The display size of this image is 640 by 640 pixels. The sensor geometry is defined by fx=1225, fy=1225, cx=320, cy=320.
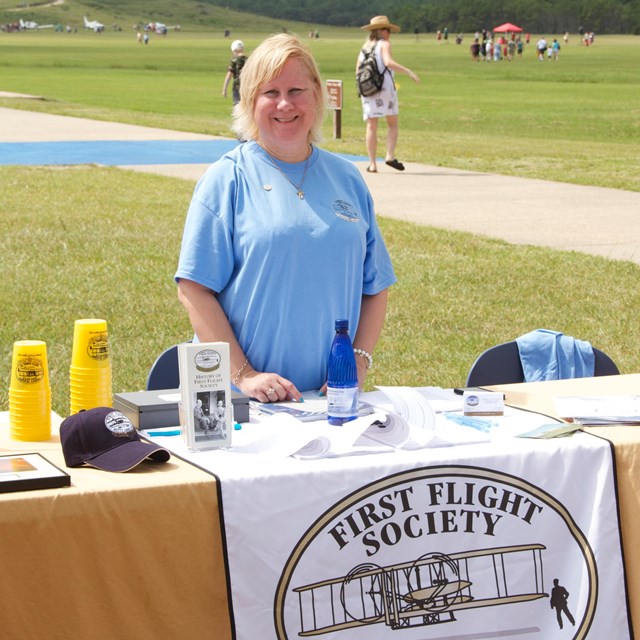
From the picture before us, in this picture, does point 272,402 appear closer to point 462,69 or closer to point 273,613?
point 273,613

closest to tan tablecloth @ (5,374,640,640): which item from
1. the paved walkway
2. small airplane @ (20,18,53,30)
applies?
the paved walkway

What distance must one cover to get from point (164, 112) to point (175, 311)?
2329cm

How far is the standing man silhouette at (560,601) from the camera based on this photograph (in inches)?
118

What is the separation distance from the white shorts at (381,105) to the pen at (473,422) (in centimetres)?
1191

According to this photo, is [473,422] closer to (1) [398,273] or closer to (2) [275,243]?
(2) [275,243]

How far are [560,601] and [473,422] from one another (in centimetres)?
54

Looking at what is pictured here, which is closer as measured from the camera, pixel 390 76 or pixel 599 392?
pixel 599 392

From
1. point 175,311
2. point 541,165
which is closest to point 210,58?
point 541,165

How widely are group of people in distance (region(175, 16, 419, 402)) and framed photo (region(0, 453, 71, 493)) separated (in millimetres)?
882

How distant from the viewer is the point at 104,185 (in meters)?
14.6

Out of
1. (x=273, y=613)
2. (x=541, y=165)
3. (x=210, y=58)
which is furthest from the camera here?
(x=210, y=58)

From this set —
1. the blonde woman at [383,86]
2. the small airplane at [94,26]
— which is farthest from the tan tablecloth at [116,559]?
the small airplane at [94,26]

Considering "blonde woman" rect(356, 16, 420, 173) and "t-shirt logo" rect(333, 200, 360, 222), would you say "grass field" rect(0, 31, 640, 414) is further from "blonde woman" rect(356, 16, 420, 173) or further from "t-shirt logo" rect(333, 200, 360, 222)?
"t-shirt logo" rect(333, 200, 360, 222)

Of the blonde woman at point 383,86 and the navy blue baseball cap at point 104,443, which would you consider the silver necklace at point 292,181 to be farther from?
the blonde woman at point 383,86
